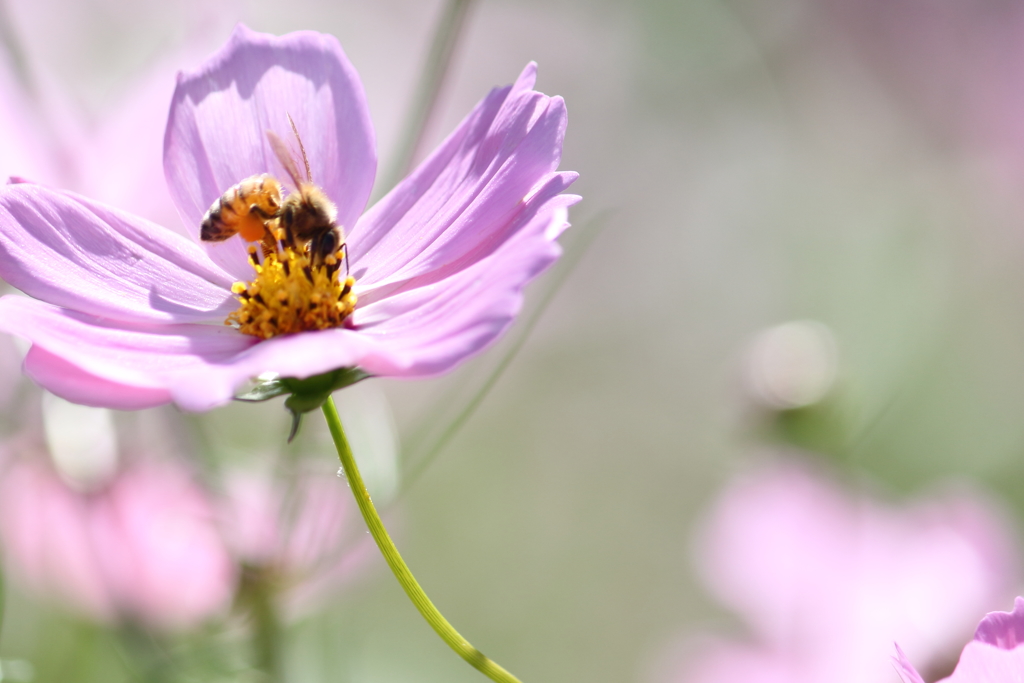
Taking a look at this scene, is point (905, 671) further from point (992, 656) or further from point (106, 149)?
point (106, 149)

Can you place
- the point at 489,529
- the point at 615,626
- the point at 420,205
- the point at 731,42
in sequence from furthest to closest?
the point at 731,42
the point at 489,529
the point at 615,626
the point at 420,205

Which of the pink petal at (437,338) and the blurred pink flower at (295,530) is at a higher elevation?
the pink petal at (437,338)

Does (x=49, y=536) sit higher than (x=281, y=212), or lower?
lower

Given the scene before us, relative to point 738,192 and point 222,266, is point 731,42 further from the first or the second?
point 222,266

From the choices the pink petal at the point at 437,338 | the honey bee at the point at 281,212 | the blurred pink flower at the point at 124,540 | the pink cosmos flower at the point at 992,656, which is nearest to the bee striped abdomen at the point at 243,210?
the honey bee at the point at 281,212

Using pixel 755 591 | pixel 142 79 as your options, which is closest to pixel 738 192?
pixel 755 591

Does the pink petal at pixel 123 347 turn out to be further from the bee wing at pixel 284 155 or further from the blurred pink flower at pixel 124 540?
the blurred pink flower at pixel 124 540

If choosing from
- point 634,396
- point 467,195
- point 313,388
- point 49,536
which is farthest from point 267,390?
point 634,396
